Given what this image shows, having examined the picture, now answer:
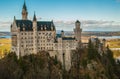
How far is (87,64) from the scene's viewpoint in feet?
247

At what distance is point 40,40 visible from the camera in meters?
75.6

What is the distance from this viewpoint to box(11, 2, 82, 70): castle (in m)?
73.2

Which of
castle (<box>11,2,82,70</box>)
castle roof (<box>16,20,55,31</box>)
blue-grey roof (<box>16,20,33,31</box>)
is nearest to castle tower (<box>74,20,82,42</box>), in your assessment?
castle (<box>11,2,82,70</box>)

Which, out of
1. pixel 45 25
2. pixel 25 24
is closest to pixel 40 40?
pixel 45 25

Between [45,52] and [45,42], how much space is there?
3.42 metres

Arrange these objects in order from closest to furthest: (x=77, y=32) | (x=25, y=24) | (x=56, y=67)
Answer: (x=56, y=67) < (x=25, y=24) < (x=77, y=32)

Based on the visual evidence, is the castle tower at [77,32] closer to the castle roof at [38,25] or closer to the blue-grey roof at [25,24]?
the castle roof at [38,25]

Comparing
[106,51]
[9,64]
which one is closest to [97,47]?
[106,51]

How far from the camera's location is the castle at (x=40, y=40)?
7319cm

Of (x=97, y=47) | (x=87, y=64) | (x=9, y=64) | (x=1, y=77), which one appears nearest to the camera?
(x=1, y=77)

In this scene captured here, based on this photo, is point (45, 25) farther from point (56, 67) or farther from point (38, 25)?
point (56, 67)

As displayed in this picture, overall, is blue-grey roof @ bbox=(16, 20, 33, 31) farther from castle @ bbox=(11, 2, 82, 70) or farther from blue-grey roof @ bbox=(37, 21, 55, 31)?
blue-grey roof @ bbox=(37, 21, 55, 31)

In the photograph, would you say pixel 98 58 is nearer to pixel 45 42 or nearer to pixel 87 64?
pixel 87 64

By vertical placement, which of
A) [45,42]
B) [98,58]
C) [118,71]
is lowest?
[118,71]
